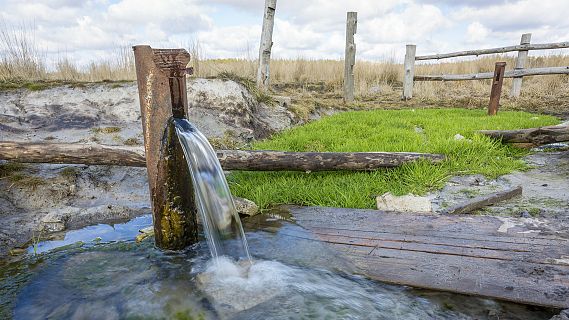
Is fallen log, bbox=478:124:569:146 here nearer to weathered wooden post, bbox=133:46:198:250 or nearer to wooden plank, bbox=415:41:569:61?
weathered wooden post, bbox=133:46:198:250

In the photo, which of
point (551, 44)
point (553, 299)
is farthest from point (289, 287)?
point (551, 44)

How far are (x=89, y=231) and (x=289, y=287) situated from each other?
8.13ft

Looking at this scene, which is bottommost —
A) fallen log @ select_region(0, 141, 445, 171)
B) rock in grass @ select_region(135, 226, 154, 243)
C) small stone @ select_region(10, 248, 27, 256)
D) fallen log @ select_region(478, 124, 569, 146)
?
small stone @ select_region(10, 248, 27, 256)

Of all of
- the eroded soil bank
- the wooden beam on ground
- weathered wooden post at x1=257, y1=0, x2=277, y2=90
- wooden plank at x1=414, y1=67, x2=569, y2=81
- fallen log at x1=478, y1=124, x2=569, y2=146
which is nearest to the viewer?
the wooden beam on ground

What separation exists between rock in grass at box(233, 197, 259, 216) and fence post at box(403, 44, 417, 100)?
1227 centimetres

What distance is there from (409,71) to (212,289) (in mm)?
14123

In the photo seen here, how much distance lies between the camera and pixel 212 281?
3.01m

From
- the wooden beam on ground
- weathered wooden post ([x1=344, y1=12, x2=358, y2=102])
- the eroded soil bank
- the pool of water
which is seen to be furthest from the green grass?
weathered wooden post ([x1=344, y1=12, x2=358, y2=102])

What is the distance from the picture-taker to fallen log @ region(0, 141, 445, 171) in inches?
179

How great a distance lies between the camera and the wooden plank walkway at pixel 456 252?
2.64 metres

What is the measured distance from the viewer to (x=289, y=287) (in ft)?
9.55

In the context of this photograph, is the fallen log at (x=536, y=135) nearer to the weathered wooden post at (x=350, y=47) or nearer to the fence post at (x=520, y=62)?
the weathered wooden post at (x=350, y=47)

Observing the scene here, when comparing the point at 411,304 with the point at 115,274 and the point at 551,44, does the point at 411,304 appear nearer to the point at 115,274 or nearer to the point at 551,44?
the point at 115,274

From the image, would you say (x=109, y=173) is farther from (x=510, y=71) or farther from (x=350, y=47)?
(x=510, y=71)
